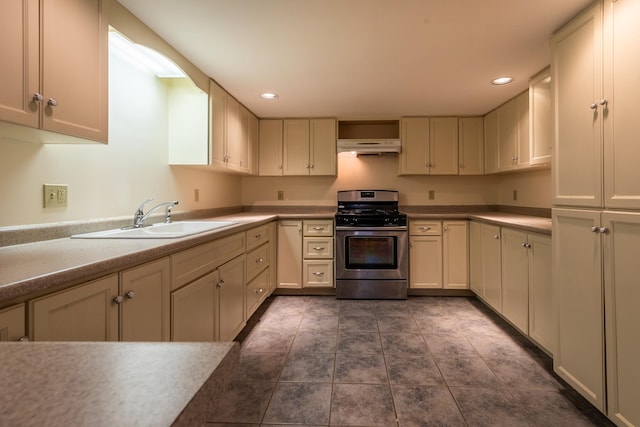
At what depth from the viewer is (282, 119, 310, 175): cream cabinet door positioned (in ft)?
12.2

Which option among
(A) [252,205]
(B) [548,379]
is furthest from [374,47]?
(A) [252,205]

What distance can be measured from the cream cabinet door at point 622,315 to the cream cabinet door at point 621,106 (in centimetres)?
11

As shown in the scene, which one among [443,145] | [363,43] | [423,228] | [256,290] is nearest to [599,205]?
[363,43]

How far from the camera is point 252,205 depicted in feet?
13.3

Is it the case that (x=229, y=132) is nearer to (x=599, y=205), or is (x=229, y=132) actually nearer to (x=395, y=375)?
(x=395, y=375)

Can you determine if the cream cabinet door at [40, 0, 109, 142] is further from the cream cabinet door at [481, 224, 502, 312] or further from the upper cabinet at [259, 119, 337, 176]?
the cream cabinet door at [481, 224, 502, 312]

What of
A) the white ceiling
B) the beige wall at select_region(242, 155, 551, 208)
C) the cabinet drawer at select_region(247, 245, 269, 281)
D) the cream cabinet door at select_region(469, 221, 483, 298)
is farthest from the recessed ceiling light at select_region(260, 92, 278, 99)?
the cream cabinet door at select_region(469, 221, 483, 298)

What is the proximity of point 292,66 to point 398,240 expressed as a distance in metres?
2.00

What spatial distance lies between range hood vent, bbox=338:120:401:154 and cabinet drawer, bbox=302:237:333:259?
1.07 meters

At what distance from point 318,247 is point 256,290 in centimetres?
91

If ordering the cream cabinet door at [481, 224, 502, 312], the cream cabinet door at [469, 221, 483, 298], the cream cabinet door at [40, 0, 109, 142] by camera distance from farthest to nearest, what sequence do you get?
the cream cabinet door at [469, 221, 483, 298], the cream cabinet door at [481, 224, 502, 312], the cream cabinet door at [40, 0, 109, 142]

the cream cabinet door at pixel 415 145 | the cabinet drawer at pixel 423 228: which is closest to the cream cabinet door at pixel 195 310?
the cabinet drawer at pixel 423 228

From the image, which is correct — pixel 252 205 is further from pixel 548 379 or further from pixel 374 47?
pixel 548 379

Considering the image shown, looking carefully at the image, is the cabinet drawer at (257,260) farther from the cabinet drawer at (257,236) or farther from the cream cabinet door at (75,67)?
the cream cabinet door at (75,67)
